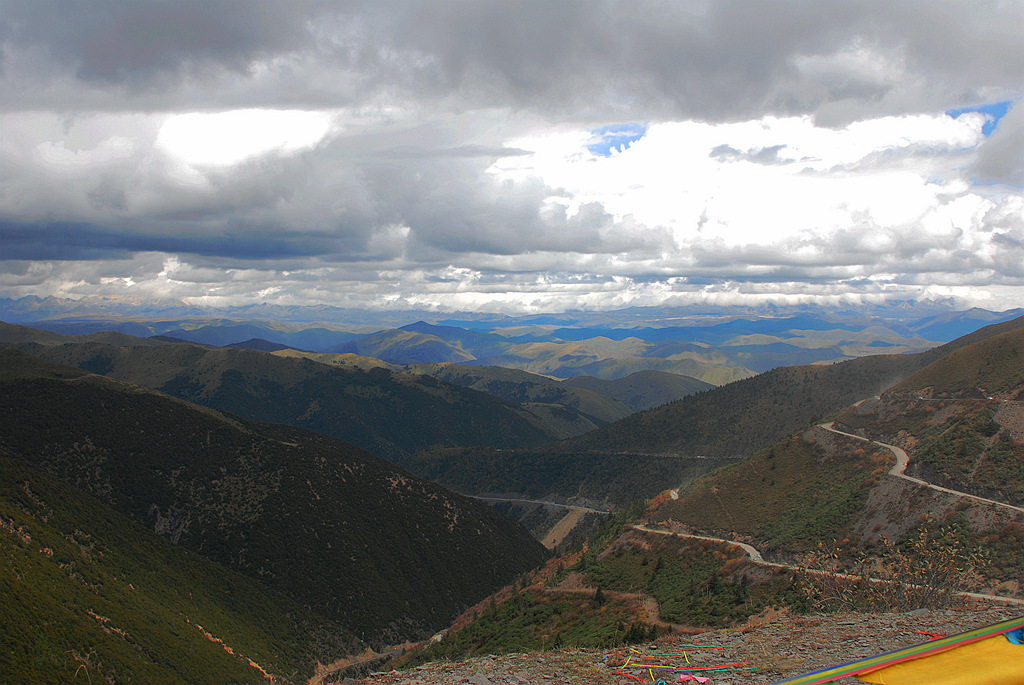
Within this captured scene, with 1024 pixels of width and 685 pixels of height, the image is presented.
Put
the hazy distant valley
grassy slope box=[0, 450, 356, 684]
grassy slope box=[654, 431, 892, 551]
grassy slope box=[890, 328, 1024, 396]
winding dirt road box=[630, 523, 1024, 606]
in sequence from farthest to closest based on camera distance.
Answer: grassy slope box=[890, 328, 1024, 396], grassy slope box=[654, 431, 892, 551], the hazy distant valley, grassy slope box=[0, 450, 356, 684], winding dirt road box=[630, 523, 1024, 606]

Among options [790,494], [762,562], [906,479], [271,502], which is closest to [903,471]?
[906,479]

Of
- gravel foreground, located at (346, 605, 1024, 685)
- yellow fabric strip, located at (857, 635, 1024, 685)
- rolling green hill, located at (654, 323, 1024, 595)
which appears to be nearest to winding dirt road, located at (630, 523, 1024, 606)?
rolling green hill, located at (654, 323, 1024, 595)

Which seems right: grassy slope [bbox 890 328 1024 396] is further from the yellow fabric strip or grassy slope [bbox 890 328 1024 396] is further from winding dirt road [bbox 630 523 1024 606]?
the yellow fabric strip

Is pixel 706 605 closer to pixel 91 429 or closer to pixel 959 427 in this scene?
pixel 959 427

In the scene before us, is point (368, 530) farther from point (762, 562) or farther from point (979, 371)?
point (979, 371)

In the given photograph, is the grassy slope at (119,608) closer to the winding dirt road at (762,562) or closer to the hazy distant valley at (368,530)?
the hazy distant valley at (368,530)
